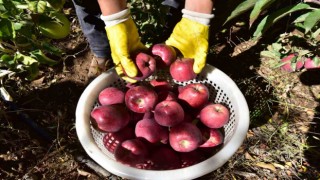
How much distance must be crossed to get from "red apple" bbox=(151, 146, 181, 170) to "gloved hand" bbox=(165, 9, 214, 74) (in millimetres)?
416

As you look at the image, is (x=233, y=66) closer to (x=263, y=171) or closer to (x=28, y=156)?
(x=263, y=171)

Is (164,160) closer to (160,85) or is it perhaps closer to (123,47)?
(160,85)

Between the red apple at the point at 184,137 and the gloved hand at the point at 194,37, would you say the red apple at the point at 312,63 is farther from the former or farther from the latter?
the red apple at the point at 184,137

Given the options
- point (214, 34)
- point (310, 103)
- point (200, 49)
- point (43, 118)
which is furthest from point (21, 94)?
point (310, 103)

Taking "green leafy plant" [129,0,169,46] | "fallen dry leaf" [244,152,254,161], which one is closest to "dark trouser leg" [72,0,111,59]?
"green leafy plant" [129,0,169,46]

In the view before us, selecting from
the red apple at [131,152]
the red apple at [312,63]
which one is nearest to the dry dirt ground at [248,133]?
the red apple at [312,63]

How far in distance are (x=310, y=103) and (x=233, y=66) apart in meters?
0.49

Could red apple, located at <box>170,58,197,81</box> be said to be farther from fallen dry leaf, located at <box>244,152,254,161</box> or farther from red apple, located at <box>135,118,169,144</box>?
fallen dry leaf, located at <box>244,152,254,161</box>

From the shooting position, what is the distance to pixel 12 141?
5.95 feet

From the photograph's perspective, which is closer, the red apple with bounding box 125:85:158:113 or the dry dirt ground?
the red apple with bounding box 125:85:158:113

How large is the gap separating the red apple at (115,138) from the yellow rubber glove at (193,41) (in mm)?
435

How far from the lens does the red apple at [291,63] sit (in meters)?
1.89

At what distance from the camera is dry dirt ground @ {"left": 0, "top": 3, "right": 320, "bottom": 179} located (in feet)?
5.82

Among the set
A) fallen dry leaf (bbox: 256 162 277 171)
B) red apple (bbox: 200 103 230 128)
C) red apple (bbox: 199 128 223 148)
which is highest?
red apple (bbox: 200 103 230 128)
